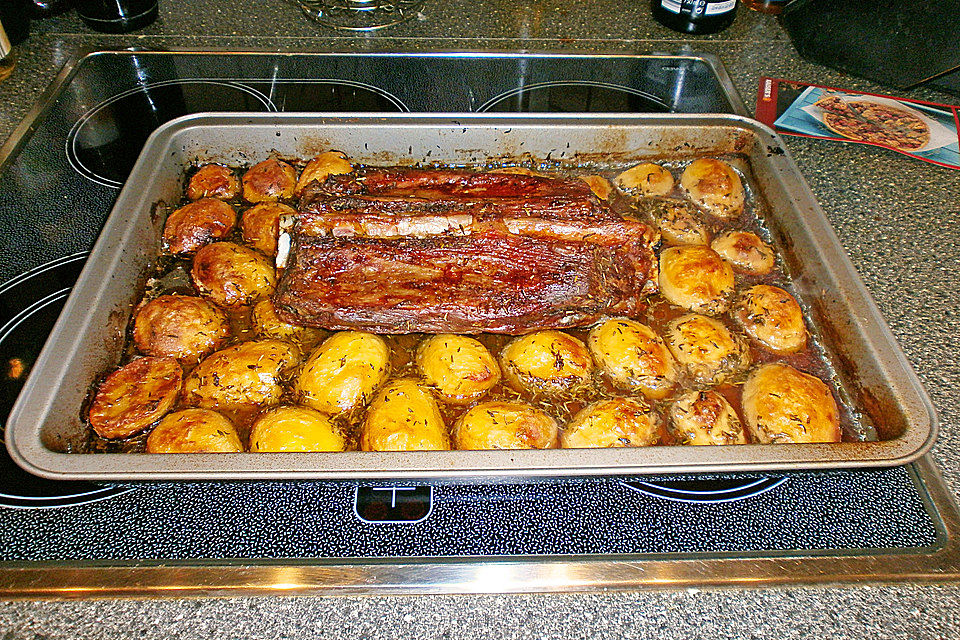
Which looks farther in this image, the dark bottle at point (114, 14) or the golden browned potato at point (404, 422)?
the dark bottle at point (114, 14)

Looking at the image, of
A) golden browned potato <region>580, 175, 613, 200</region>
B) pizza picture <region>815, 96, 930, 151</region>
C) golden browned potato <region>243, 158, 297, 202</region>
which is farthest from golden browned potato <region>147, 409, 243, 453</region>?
pizza picture <region>815, 96, 930, 151</region>

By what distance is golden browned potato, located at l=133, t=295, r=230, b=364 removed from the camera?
1.71 meters

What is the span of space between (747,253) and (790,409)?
64 centimetres

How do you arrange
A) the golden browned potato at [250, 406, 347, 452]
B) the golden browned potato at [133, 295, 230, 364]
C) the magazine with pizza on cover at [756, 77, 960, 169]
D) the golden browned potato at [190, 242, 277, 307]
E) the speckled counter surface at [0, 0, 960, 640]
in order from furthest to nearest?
the magazine with pizza on cover at [756, 77, 960, 169] → the golden browned potato at [190, 242, 277, 307] → the golden browned potato at [133, 295, 230, 364] → the golden browned potato at [250, 406, 347, 452] → the speckled counter surface at [0, 0, 960, 640]

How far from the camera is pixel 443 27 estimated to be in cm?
312

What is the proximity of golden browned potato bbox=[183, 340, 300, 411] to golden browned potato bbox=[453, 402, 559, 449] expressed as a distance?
1.77ft

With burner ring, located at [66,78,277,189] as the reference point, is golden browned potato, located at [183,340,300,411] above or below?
below

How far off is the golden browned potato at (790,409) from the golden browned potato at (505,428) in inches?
21.9

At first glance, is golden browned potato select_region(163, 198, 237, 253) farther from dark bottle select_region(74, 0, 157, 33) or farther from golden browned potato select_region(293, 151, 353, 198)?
dark bottle select_region(74, 0, 157, 33)

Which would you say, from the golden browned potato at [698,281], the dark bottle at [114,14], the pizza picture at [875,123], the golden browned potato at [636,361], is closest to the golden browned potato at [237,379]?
the golden browned potato at [636,361]

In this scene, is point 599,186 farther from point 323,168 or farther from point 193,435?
point 193,435

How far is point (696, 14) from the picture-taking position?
3049mm

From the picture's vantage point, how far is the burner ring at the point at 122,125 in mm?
2303

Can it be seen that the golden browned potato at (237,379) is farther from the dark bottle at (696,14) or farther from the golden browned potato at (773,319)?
the dark bottle at (696,14)
